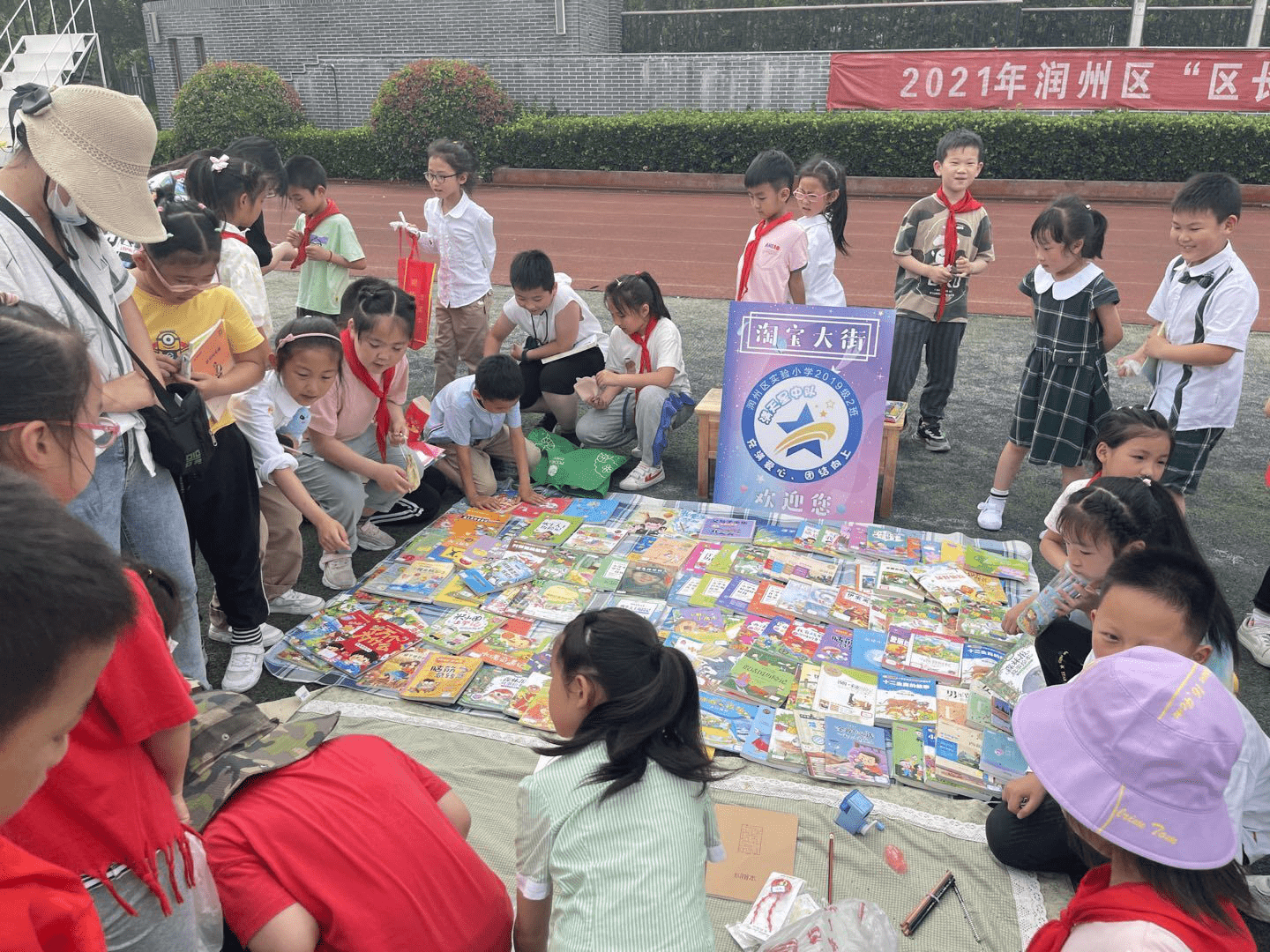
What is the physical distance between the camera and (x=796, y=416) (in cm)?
427

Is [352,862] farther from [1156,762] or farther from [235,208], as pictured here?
[235,208]

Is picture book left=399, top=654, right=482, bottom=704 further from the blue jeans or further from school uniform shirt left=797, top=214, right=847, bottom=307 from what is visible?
school uniform shirt left=797, top=214, right=847, bottom=307

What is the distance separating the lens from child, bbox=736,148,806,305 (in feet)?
14.9

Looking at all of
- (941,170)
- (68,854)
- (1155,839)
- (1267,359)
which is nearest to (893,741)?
(1155,839)

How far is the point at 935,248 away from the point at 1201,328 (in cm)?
143

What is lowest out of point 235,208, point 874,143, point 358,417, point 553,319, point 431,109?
point 358,417

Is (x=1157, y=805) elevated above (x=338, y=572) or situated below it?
above

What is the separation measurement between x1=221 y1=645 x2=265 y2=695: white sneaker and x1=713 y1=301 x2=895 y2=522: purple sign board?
214 centimetres

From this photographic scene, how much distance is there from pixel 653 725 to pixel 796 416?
8.92 ft

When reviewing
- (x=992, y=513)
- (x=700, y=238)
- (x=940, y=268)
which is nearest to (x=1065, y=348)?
(x=992, y=513)

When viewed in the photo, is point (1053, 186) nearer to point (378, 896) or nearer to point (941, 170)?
point (941, 170)

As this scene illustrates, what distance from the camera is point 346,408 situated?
3.77m

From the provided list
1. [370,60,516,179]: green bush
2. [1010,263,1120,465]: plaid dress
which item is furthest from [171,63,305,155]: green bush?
[1010,263,1120,465]: plaid dress

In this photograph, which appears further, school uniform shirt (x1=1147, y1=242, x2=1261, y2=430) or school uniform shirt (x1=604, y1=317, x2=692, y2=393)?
school uniform shirt (x1=604, y1=317, x2=692, y2=393)
